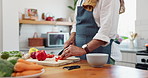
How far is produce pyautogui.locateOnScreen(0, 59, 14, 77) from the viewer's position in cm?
66

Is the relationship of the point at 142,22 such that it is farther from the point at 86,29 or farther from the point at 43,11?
the point at 86,29

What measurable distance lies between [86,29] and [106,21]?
0.81 feet

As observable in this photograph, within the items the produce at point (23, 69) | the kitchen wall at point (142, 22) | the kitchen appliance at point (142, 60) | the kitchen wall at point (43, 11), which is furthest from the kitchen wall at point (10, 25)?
the produce at point (23, 69)

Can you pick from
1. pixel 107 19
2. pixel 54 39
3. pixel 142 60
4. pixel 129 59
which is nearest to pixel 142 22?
pixel 129 59

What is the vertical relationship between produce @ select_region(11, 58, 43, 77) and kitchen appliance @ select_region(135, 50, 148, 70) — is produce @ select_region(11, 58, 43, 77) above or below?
above

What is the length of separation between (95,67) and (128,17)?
2.90 meters

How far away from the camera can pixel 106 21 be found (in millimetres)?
1318

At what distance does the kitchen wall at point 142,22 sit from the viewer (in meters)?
3.25

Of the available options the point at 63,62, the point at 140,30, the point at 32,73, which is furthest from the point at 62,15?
the point at 32,73

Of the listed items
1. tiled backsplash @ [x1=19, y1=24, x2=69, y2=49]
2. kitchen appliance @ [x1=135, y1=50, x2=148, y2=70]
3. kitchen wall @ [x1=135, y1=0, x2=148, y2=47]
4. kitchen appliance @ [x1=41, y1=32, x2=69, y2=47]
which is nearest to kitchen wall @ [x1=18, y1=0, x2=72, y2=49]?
tiled backsplash @ [x1=19, y1=24, x2=69, y2=49]

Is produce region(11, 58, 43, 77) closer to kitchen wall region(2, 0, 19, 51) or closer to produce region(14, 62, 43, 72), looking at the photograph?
produce region(14, 62, 43, 72)

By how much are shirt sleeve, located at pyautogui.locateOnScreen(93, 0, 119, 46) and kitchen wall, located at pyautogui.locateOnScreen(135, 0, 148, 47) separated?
7.02 feet

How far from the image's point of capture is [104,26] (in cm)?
132

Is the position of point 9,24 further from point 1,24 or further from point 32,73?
point 32,73
